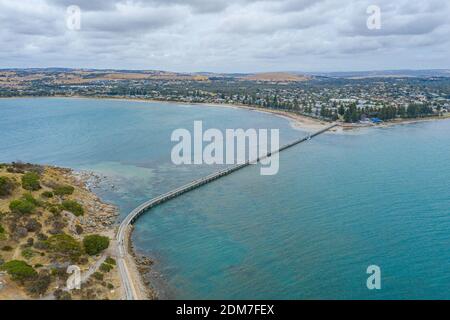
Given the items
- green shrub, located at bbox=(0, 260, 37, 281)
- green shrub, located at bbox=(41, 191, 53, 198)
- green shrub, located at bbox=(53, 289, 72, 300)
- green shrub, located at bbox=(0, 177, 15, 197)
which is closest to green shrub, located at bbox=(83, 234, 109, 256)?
green shrub, located at bbox=(0, 260, 37, 281)

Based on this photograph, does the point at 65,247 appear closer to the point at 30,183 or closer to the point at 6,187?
the point at 6,187

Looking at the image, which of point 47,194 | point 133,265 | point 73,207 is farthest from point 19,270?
point 47,194

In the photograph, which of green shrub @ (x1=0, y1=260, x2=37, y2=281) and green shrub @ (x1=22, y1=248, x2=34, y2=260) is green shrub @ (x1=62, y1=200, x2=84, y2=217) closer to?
green shrub @ (x1=22, y1=248, x2=34, y2=260)

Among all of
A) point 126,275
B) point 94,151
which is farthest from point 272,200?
point 94,151

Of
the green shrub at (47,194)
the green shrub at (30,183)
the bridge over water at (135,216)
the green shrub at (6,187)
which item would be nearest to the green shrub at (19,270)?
the bridge over water at (135,216)

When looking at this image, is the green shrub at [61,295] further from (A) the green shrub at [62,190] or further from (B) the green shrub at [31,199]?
(A) the green shrub at [62,190]

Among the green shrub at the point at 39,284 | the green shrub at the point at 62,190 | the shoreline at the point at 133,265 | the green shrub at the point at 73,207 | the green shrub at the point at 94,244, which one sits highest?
the green shrub at the point at 62,190

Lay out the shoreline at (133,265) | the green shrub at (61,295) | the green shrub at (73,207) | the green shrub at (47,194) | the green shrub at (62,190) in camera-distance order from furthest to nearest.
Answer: the green shrub at (62,190), the green shrub at (47,194), the green shrub at (73,207), the shoreline at (133,265), the green shrub at (61,295)
